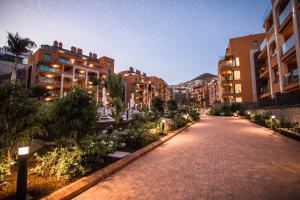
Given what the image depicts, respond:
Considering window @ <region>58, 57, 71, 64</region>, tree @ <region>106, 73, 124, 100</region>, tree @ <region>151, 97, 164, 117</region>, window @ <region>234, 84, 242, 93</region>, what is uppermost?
window @ <region>58, 57, 71, 64</region>

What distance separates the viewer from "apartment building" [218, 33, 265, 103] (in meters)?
42.2

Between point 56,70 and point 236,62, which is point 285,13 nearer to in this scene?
point 236,62

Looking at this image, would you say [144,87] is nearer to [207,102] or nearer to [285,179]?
[207,102]

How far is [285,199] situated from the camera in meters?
3.56

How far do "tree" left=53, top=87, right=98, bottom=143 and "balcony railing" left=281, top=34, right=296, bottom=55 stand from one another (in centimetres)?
2156

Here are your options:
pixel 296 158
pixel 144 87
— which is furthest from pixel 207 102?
pixel 296 158

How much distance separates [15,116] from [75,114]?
1.63 meters

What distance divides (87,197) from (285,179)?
5.12 metres

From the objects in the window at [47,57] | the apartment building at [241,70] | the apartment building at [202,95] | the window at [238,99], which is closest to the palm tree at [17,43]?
the window at [47,57]

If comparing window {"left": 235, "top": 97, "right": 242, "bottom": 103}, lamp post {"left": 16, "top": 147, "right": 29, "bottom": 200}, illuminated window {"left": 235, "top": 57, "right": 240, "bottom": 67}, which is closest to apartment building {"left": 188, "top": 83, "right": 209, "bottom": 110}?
window {"left": 235, "top": 97, "right": 242, "bottom": 103}

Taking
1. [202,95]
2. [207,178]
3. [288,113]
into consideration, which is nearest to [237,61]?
[288,113]

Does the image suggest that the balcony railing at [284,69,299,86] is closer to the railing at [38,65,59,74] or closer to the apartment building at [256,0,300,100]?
the apartment building at [256,0,300,100]

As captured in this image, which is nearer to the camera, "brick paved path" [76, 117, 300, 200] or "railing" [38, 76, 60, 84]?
"brick paved path" [76, 117, 300, 200]

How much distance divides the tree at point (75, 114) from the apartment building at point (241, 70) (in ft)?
146
